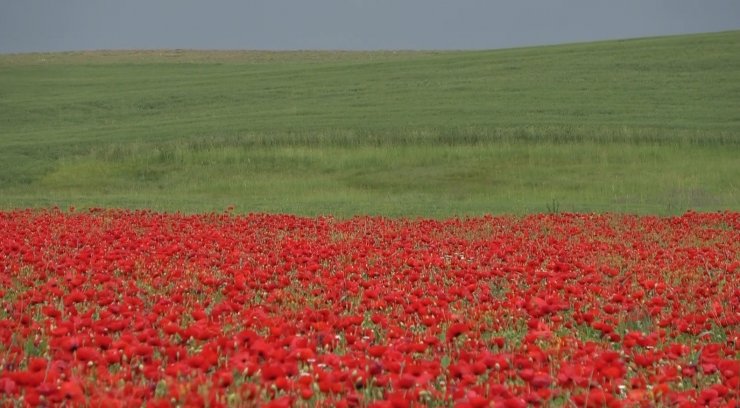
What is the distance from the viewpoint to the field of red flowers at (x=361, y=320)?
→ 433cm

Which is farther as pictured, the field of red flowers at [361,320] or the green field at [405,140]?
the green field at [405,140]

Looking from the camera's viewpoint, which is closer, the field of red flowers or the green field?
the field of red flowers

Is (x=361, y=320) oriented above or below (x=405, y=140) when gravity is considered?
above

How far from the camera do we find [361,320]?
5957mm

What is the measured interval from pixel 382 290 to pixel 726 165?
74.9ft

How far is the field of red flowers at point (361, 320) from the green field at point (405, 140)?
9.77 m

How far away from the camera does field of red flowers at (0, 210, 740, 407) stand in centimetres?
433

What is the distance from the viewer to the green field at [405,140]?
25.0 m

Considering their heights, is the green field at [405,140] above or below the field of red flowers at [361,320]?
below

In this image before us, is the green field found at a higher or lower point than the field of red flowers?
lower

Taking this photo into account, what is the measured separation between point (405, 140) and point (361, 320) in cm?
2643

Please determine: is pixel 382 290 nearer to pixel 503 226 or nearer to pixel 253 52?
pixel 503 226

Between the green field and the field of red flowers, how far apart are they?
9774 mm

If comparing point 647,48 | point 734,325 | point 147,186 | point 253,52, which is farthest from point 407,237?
point 253,52
